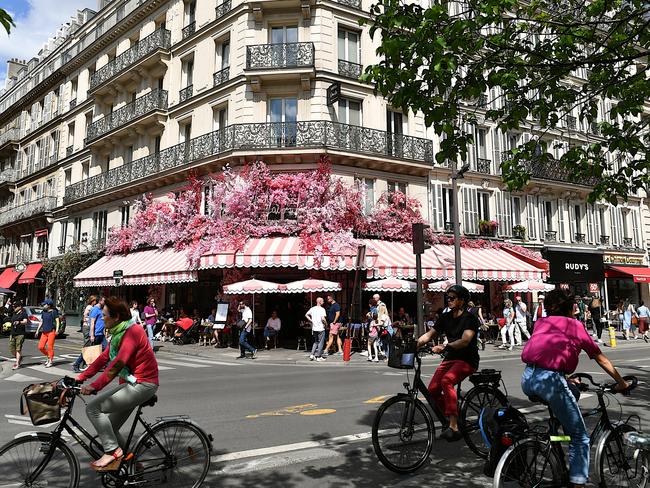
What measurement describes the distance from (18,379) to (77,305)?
62.2ft

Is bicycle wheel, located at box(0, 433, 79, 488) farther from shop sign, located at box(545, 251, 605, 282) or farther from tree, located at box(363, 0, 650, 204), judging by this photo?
shop sign, located at box(545, 251, 605, 282)

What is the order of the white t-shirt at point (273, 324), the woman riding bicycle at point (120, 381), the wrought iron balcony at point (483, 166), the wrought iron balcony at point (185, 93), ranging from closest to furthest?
the woman riding bicycle at point (120, 381), the white t-shirt at point (273, 324), the wrought iron balcony at point (185, 93), the wrought iron balcony at point (483, 166)

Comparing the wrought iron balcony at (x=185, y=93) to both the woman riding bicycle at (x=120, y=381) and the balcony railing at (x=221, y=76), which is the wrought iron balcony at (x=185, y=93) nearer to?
the balcony railing at (x=221, y=76)

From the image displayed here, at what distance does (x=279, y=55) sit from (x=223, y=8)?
13.0 feet

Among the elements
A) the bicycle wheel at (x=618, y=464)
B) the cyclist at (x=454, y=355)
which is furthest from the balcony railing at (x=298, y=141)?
the bicycle wheel at (x=618, y=464)

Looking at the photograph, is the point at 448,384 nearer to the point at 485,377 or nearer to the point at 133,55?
the point at 485,377

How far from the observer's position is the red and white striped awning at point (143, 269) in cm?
1959

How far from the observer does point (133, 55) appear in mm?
26281

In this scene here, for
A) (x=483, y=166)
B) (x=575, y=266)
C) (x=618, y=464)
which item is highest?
(x=483, y=166)

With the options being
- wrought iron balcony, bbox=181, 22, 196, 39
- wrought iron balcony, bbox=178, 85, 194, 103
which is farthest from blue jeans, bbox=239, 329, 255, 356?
wrought iron balcony, bbox=181, 22, 196, 39

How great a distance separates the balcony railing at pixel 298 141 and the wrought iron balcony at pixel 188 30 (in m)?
5.32

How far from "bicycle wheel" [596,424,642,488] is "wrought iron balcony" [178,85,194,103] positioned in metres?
22.4

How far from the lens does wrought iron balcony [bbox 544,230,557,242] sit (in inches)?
1009

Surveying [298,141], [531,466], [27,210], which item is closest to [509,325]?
[298,141]
